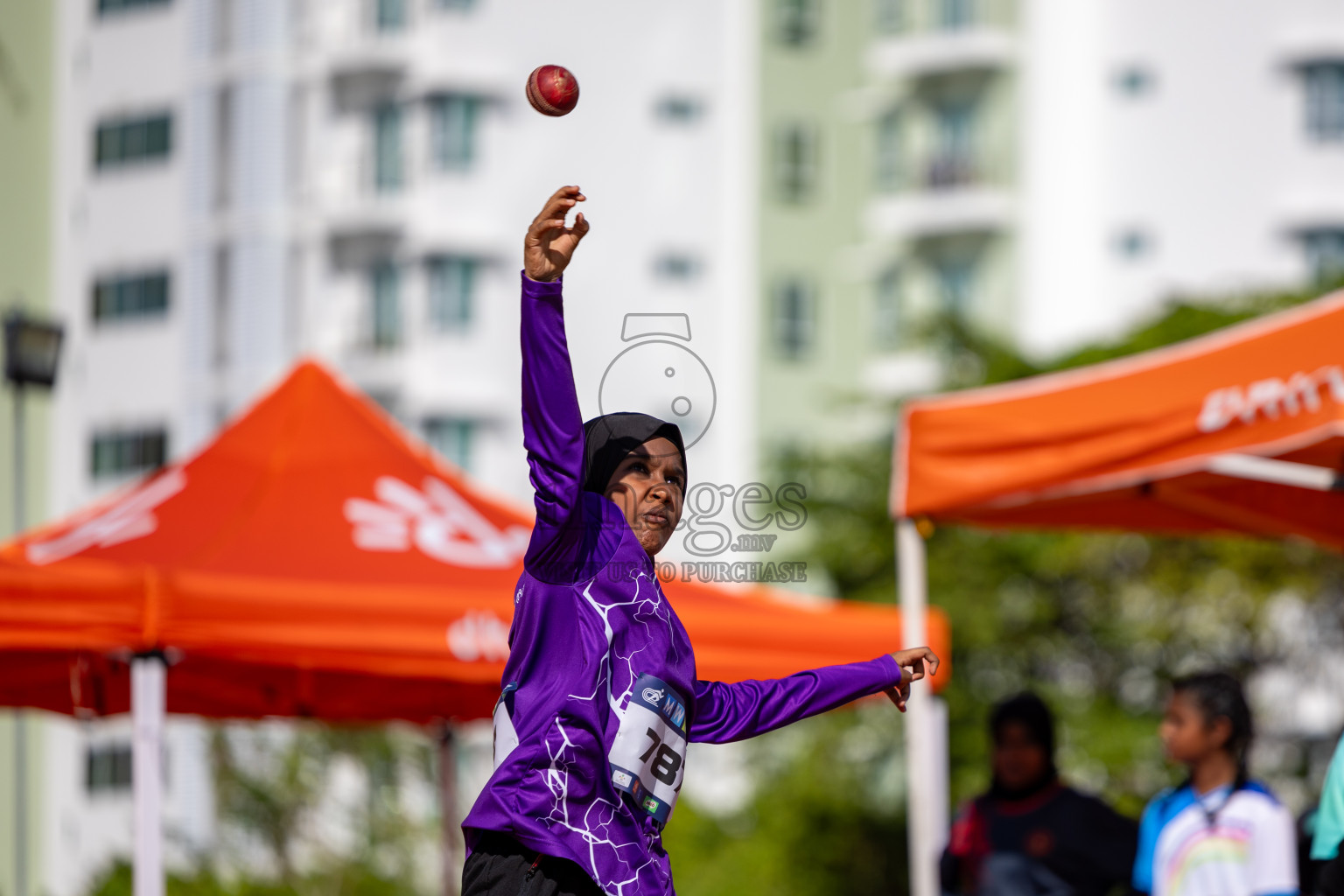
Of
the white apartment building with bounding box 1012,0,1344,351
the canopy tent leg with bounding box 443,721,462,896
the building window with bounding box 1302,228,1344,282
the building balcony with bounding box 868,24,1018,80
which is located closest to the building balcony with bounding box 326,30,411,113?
the building balcony with bounding box 868,24,1018,80

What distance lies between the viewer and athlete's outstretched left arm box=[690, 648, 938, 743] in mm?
3699

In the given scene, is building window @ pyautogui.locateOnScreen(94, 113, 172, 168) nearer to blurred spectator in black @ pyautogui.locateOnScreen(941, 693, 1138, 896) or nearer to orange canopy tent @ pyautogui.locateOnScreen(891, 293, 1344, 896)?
orange canopy tent @ pyautogui.locateOnScreen(891, 293, 1344, 896)

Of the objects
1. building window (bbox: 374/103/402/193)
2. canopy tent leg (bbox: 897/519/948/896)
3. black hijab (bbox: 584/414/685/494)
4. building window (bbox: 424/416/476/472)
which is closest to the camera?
black hijab (bbox: 584/414/685/494)

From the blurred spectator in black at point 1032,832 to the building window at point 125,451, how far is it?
1052 inches

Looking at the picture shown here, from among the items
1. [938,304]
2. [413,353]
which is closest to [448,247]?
[413,353]

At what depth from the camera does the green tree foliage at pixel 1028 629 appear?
1670 cm

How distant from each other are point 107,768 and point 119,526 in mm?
25616

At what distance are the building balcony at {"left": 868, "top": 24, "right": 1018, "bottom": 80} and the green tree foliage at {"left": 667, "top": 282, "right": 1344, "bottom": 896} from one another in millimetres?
13352

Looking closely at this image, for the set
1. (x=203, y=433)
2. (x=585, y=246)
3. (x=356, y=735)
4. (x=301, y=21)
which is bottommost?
(x=356, y=735)

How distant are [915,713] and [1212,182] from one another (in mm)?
25501

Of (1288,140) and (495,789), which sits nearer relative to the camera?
(495,789)

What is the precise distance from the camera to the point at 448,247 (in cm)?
3081

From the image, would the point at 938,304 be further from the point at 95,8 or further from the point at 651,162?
the point at 95,8
